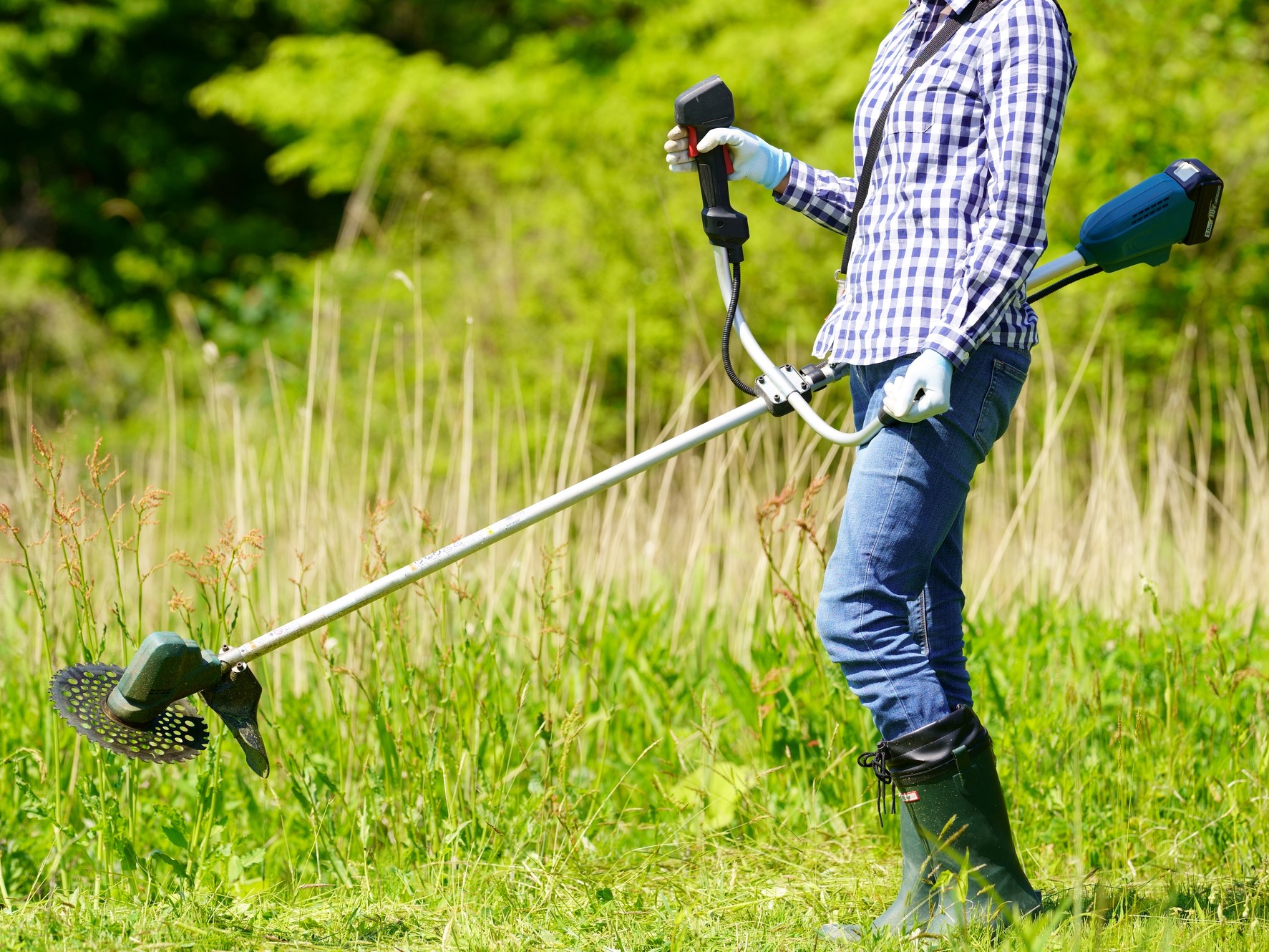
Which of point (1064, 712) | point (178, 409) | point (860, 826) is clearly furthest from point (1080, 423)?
point (178, 409)

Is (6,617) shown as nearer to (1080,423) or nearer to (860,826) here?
(860,826)

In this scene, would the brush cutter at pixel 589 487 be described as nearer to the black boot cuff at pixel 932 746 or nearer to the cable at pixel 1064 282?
the cable at pixel 1064 282

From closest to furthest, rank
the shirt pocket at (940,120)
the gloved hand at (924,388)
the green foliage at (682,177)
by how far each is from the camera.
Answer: the gloved hand at (924,388), the shirt pocket at (940,120), the green foliage at (682,177)

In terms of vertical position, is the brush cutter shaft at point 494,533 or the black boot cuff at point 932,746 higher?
the brush cutter shaft at point 494,533

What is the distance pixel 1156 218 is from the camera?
195 centimetres

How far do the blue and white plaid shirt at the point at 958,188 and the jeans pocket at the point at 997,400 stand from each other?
0.13ft

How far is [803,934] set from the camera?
1988 mm

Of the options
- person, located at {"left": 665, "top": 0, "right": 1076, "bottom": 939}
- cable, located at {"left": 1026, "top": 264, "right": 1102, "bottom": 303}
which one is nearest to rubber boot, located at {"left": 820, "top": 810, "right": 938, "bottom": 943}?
person, located at {"left": 665, "top": 0, "right": 1076, "bottom": 939}

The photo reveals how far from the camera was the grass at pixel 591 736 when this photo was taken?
2057mm

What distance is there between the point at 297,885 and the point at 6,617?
60.6 inches

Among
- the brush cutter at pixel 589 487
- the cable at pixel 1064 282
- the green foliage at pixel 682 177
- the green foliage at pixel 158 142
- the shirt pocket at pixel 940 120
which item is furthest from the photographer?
the green foliage at pixel 158 142

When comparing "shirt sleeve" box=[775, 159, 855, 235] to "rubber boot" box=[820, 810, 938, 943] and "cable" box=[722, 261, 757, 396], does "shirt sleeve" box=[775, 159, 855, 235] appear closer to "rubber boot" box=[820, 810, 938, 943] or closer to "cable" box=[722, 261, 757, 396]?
"cable" box=[722, 261, 757, 396]

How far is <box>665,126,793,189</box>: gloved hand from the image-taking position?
6.42ft

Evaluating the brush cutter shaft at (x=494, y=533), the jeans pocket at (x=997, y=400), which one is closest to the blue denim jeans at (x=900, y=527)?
the jeans pocket at (x=997, y=400)
